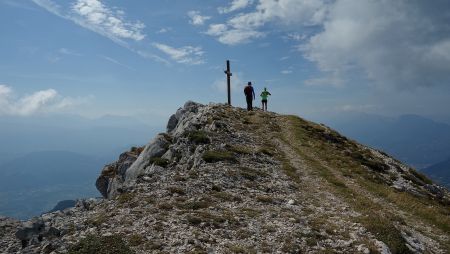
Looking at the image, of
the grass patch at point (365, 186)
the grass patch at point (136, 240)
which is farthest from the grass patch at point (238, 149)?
the grass patch at point (136, 240)

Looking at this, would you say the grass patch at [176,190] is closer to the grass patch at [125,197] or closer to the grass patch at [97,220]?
the grass patch at [125,197]

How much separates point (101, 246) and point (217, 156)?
1679 centimetres

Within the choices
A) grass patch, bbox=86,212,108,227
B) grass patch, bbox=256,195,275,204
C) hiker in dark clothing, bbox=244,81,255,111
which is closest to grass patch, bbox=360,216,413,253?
grass patch, bbox=256,195,275,204

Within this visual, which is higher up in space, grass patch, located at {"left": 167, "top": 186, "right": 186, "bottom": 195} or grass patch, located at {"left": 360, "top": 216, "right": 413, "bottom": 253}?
grass patch, located at {"left": 167, "top": 186, "right": 186, "bottom": 195}

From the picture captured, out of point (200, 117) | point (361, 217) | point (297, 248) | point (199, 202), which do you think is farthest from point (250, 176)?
point (200, 117)

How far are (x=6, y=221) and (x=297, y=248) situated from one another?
19.9 m

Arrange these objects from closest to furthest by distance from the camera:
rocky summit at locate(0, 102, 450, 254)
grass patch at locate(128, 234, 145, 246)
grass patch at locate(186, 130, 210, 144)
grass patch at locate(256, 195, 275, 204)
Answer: grass patch at locate(128, 234, 145, 246), rocky summit at locate(0, 102, 450, 254), grass patch at locate(256, 195, 275, 204), grass patch at locate(186, 130, 210, 144)

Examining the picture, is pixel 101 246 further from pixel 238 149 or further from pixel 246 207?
pixel 238 149

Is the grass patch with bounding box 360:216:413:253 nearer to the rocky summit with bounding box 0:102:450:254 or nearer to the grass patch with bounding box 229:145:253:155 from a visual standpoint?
the rocky summit with bounding box 0:102:450:254

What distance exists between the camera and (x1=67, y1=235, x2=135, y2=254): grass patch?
625 inches

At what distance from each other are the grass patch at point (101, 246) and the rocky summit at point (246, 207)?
5 cm

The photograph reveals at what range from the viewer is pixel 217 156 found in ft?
105

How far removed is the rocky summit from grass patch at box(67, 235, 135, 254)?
0.17 feet

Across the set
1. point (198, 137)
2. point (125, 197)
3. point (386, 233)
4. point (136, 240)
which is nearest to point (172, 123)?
point (198, 137)
